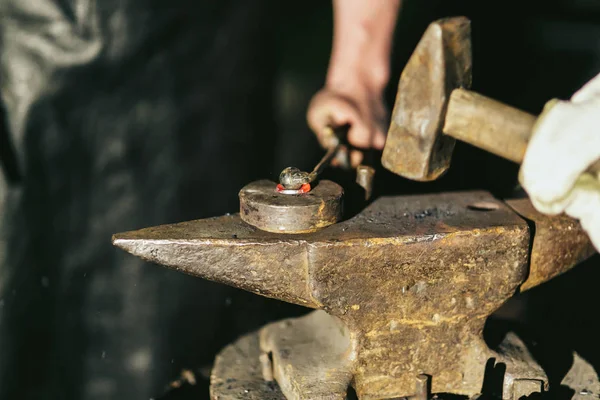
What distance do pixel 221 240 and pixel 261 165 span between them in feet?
4.11

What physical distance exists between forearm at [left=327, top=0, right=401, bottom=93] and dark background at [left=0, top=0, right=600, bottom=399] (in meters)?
0.32

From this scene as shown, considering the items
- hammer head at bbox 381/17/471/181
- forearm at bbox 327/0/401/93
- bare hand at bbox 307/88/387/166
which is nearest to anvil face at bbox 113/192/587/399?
hammer head at bbox 381/17/471/181

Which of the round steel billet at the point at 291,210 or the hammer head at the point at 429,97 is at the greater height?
the hammer head at the point at 429,97

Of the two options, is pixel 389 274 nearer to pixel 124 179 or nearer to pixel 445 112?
pixel 445 112

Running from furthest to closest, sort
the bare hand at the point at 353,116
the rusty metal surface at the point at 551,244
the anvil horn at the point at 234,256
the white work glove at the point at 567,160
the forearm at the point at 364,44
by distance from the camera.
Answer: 1. the forearm at the point at 364,44
2. the bare hand at the point at 353,116
3. the rusty metal surface at the point at 551,244
4. the anvil horn at the point at 234,256
5. the white work glove at the point at 567,160

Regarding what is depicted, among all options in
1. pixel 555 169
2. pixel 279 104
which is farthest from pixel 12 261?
pixel 279 104

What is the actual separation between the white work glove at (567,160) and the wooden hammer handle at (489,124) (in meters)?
0.04

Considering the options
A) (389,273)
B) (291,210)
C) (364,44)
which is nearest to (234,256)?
(291,210)

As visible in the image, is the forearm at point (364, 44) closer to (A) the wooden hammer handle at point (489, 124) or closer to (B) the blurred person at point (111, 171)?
(B) the blurred person at point (111, 171)

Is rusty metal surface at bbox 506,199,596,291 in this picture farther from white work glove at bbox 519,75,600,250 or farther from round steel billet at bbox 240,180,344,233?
round steel billet at bbox 240,180,344,233

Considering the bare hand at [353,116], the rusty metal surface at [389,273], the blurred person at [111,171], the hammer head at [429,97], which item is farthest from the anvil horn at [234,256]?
the blurred person at [111,171]

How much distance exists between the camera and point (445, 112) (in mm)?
1093

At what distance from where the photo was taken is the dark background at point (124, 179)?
171 centimetres

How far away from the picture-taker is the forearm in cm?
187
